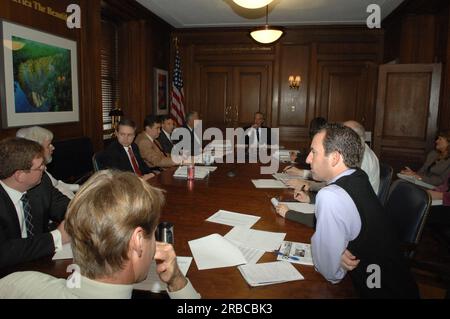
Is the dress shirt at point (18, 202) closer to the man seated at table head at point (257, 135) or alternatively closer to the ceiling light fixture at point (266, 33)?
the ceiling light fixture at point (266, 33)

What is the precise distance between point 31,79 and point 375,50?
5.88 meters

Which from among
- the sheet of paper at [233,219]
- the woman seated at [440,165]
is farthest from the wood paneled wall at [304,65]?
the sheet of paper at [233,219]

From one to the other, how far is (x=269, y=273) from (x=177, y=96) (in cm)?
588

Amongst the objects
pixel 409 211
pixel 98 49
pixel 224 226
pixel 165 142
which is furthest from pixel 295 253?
pixel 98 49

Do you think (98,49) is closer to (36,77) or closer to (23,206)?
(36,77)

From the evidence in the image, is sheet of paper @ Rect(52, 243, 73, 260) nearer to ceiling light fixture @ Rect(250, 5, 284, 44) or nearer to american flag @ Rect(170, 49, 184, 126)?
ceiling light fixture @ Rect(250, 5, 284, 44)

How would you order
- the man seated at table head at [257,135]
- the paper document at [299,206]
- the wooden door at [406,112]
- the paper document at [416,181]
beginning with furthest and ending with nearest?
the man seated at table head at [257,135]
the wooden door at [406,112]
the paper document at [416,181]
the paper document at [299,206]

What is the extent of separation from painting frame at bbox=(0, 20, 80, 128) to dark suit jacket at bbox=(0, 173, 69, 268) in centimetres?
170

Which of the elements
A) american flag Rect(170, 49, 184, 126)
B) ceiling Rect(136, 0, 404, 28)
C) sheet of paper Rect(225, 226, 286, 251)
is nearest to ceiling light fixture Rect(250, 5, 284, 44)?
ceiling Rect(136, 0, 404, 28)

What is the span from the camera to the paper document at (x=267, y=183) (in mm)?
2828

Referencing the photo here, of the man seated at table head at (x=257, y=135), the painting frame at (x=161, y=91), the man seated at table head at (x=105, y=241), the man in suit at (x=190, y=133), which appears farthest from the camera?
the painting frame at (x=161, y=91)
